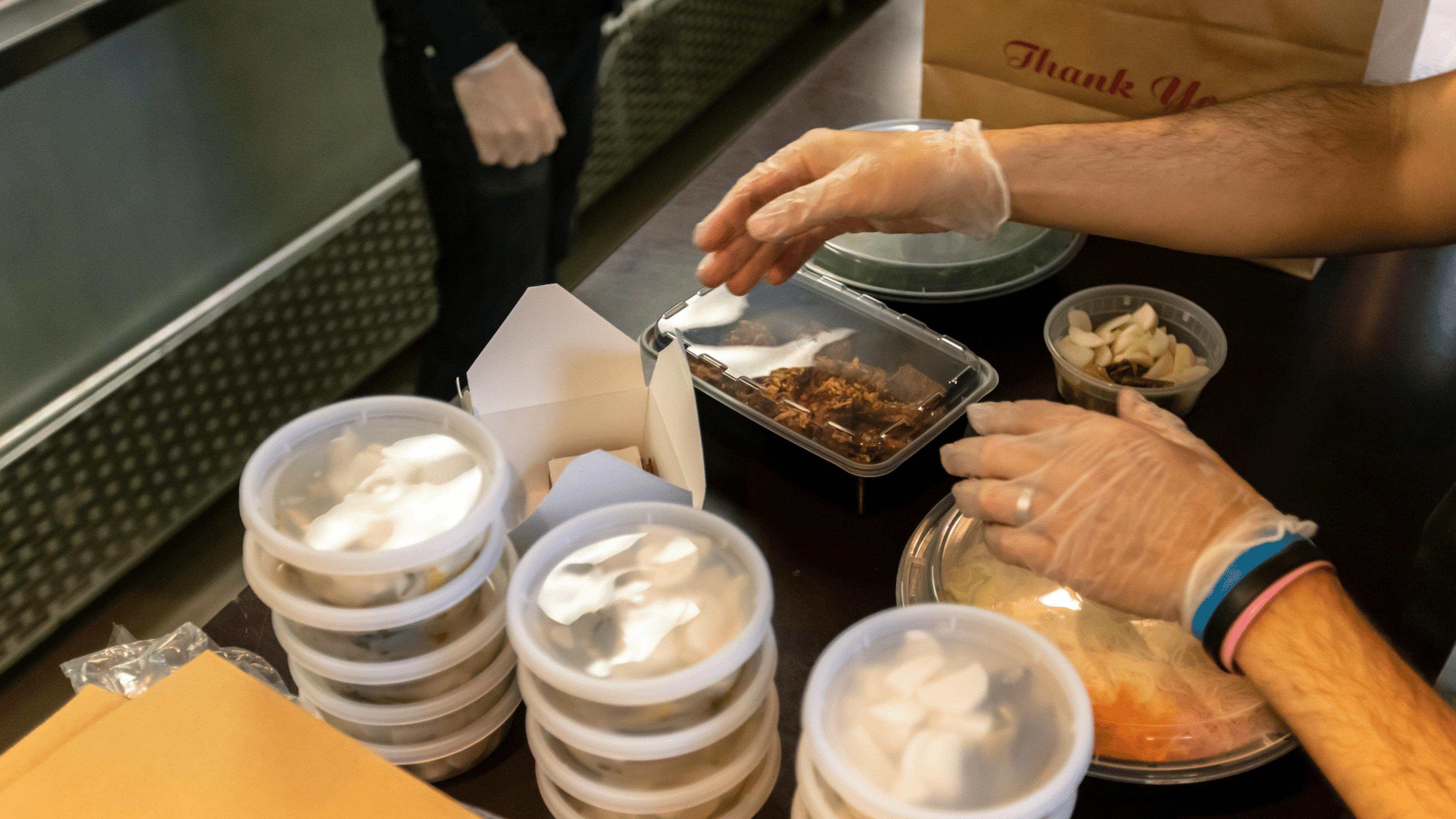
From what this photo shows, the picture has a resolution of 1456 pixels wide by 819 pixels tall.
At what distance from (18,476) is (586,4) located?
53.5 inches

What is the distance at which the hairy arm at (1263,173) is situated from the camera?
109cm

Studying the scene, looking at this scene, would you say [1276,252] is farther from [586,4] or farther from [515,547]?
[586,4]

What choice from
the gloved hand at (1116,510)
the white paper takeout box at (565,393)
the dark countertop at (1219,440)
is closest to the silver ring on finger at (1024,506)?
the gloved hand at (1116,510)

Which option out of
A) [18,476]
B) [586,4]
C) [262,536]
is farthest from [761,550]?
[18,476]

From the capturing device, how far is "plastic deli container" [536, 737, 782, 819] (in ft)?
2.28

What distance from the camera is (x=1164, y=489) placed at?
82cm

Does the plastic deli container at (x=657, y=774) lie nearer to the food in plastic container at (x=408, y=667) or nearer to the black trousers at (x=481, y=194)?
the food in plastic container at (x=408, y=667)

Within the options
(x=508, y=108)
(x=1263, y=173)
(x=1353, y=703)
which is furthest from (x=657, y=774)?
(x=508, y=108)

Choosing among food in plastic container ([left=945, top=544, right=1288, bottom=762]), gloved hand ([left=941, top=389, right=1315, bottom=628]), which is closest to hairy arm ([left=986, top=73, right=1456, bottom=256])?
gloved hand ([left=941, top=389, right=1315, bottom=628])

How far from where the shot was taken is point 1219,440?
1044 mm

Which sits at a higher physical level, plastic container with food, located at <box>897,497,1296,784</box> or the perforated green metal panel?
plastic container with food, located at <box>897,497,1296,784</box>

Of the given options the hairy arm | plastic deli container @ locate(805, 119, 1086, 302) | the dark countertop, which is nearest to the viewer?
the dark countertop

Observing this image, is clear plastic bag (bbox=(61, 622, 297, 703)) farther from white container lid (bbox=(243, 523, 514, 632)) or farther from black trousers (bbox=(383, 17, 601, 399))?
black trousers (bbox=(383, 17, 601, 399))

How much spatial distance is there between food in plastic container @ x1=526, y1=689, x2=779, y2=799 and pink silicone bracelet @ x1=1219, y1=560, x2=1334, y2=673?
0.36 metres
